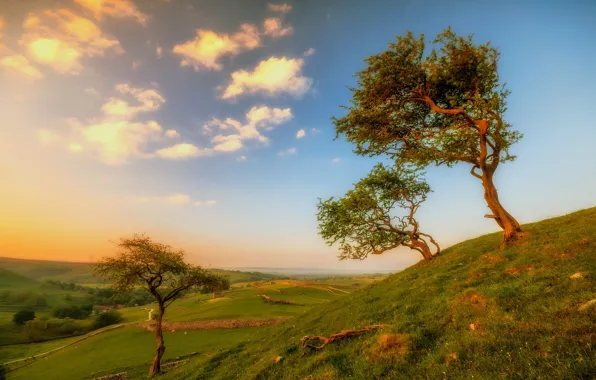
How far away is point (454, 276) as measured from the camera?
688 inches

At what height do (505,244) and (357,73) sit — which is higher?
(357,73)

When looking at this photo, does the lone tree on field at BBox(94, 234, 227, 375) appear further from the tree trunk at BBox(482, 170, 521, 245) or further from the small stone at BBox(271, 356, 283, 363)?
the tree trunk at BBox(482, 170, 521, 245)

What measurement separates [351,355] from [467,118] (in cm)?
2030

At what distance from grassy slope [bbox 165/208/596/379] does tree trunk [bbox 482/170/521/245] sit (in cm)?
196

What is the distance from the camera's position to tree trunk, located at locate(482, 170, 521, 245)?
64.8ft

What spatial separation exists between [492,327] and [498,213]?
16.2m

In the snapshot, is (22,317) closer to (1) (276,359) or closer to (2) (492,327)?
(1) (276,359)

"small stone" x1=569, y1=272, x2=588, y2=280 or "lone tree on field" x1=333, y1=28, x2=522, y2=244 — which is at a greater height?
"lone tree on field" x1=333, y1=28, x2=522, y2=244

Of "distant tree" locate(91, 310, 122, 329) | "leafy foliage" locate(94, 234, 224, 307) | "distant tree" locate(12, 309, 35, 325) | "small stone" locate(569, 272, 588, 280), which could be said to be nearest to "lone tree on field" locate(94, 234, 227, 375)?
"leafy foliage" locate(94, 234, 224, 307)

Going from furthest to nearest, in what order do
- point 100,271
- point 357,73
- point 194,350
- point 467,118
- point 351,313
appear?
point 194,350
point 100,271
point 357,73
point 467,118
point 351,313

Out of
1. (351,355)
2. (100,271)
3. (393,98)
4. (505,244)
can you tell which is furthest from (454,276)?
(100,271)

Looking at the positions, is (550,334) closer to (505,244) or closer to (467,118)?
(505,244)

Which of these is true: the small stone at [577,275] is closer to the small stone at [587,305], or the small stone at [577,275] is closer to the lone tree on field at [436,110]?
the small stone at [587,305]


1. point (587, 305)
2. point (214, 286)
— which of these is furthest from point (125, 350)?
point (587, 305)
